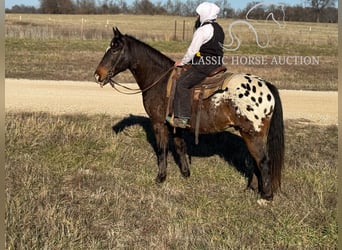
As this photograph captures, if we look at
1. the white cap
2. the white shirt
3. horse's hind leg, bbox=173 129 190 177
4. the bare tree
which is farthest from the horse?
the bare tree

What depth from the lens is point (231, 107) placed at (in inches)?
218

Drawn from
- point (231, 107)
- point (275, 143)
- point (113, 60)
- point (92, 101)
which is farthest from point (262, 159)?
point (92, 101)

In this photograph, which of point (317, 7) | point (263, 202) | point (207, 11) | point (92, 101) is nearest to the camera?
point (263, 202)

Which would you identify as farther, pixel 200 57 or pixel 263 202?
pixel 200 57

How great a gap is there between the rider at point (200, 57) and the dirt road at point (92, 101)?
4.49 meters

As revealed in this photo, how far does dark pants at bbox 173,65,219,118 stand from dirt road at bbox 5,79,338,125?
14.7ft

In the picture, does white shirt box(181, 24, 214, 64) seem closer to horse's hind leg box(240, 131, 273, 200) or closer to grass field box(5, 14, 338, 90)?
horse's hind leg box(240, 131, 273, 200)

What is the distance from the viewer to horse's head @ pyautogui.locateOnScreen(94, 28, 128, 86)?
610 cm

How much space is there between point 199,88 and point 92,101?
6.38m

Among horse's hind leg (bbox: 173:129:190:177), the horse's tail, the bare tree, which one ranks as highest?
the bare tree

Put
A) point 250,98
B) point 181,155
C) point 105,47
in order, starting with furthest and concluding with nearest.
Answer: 1. point 105,47
2. point 181,155
3. point 250,98

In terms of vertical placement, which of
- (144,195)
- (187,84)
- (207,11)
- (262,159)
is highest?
(207,11)

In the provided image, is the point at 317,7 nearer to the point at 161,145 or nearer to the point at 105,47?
the point at 105,47

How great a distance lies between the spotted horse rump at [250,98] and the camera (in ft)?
17.7
